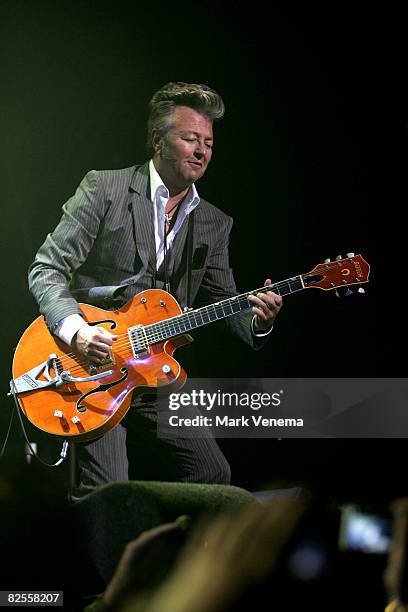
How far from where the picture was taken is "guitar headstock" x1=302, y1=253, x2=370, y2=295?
12.7 feet

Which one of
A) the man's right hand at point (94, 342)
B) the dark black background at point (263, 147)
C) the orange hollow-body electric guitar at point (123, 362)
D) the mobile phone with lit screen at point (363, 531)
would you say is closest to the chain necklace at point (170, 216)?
the dark black background at point (263, 147)

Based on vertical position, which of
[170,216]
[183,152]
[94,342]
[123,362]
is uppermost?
[183,152]

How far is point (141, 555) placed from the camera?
209 centimetres

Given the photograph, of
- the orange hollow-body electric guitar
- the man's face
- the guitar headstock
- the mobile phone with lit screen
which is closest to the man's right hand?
the orange hollow-body electric guitar

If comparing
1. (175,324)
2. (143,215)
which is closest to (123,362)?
(175,324)

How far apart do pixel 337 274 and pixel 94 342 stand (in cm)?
116

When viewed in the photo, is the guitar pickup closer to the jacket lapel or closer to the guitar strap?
the guitar strap

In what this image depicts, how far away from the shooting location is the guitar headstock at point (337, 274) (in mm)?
3865

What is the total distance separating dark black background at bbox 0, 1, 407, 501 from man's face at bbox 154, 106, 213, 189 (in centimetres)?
8

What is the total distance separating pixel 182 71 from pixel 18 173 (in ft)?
3.15

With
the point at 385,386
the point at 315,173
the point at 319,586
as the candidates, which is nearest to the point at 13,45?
the point at 315,173

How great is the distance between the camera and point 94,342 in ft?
12.5

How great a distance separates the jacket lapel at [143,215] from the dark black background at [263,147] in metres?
0.13

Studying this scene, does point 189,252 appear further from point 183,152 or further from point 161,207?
point 183,152
